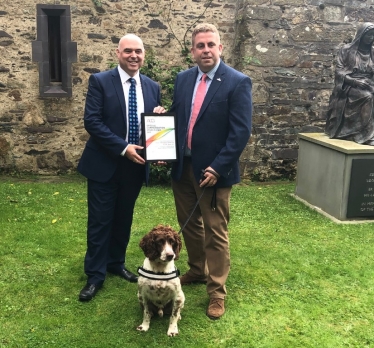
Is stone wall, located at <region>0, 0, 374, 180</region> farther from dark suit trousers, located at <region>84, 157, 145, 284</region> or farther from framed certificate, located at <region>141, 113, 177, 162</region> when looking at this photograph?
framed certificate, located at <region>141, 113, 177, 162</region>

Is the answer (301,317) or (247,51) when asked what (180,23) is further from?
(301,317)

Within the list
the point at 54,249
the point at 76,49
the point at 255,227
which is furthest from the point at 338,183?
the point at 76,49

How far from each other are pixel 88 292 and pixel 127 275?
0.45 m

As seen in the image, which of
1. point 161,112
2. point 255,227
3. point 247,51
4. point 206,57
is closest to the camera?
point 206,57

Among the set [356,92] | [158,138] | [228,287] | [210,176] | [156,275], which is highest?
[356,92]

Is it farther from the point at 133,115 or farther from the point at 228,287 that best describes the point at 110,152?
the point at 228,287

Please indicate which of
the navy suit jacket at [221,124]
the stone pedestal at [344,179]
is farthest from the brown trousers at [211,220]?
the stone pedestal at [344,179]

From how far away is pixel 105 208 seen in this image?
3.72 metres

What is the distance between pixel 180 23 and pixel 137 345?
21.4 ft

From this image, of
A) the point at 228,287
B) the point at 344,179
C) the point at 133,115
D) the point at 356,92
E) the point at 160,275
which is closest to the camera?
the point at 160,275

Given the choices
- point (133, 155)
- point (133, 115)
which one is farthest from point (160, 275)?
point (133, 115)

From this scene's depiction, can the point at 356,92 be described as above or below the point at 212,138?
above

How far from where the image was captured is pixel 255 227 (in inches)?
219

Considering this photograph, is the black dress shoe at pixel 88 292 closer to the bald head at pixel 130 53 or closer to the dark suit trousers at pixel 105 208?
the dark suit trousers at pixel 105 208
